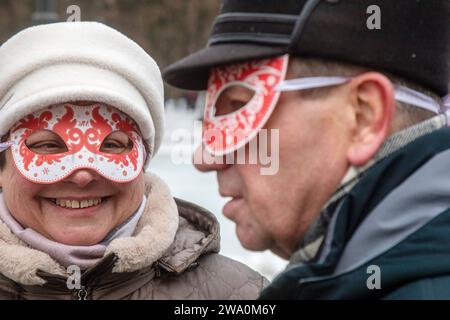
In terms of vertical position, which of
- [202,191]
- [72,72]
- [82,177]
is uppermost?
[72,72]

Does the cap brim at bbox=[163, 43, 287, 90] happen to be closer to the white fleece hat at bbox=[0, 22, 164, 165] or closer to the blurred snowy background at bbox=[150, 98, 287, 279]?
the white fleece hat at bbox=[0, 22, 164, 165]

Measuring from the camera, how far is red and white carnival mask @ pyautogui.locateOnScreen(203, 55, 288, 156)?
1938mm

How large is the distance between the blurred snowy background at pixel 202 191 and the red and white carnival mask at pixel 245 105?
2406mm

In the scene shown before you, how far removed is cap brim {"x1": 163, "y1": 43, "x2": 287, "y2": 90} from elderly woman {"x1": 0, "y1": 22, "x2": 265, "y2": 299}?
3.34ft

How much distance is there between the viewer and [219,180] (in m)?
2.05

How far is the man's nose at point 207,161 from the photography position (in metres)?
2.02

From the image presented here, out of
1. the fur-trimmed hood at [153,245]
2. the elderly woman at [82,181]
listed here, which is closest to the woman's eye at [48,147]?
the elderly woman at [82,181]

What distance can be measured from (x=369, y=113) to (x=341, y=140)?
3.4 inches

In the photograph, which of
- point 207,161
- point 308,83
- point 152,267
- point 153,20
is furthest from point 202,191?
point 153,20

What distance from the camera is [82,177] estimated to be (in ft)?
10.3

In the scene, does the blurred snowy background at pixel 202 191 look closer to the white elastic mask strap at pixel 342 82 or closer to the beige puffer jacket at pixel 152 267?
the beige puffer jacket at pixel 152 267

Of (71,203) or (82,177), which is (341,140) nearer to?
(82,177)

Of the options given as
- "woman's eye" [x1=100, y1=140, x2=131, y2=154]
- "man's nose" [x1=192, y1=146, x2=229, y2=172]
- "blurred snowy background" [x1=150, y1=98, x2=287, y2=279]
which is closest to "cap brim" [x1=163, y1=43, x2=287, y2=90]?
"man's nose" [x1=192, y1=146, x2=229, y2=172]
